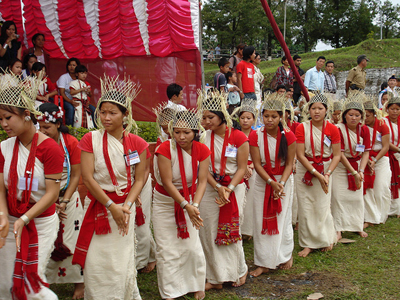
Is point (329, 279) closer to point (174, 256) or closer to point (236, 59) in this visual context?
point (174, 256)

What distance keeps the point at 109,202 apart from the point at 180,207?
87 cm

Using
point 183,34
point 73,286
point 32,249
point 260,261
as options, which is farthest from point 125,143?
point 183,34

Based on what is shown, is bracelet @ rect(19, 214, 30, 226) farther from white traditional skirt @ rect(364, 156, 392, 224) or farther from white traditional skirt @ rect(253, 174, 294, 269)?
white traditional skirt @ rect(364, 156, 392, 224)

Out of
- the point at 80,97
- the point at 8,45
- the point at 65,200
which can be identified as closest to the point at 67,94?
the point at 80,97

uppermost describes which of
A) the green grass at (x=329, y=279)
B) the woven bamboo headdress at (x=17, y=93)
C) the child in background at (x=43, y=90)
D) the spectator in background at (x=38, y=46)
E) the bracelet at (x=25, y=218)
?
the spectator in background at (x=38, y=46)

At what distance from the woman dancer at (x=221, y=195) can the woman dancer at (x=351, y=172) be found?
2.42 metres

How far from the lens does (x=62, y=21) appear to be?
10688 mm

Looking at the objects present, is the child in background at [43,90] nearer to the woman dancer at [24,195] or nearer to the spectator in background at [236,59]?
the spectator in background at [236,59]

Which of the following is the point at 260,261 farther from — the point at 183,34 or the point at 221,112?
the point at 183,34

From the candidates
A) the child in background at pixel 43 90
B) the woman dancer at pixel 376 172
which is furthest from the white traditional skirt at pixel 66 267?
the woman dancer at pixel 376 172

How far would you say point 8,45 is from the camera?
8.41 metres

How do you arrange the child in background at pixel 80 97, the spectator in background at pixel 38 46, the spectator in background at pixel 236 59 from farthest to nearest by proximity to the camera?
the spectator in background at pixel 236 59, the spectator in background at pixel 38 46, the child in background at pixel 80 97

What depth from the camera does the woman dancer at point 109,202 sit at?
11.9ft

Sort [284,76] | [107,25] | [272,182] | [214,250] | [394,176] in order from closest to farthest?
[214,250], [272,182], [394,176], [107,25], [284,76]
